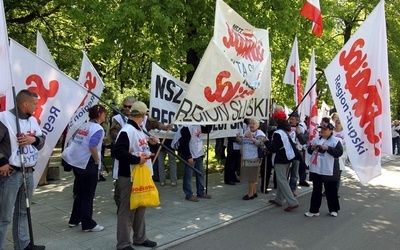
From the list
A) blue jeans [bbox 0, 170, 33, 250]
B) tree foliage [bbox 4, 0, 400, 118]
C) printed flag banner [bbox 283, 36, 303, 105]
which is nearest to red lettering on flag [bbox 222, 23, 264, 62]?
printed flag banner [bbox 283, 36, 303, 105]

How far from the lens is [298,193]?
29.6ft

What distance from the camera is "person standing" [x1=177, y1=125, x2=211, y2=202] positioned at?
7828mm

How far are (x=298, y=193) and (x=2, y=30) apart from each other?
707cm

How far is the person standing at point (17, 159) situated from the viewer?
4.20 metres

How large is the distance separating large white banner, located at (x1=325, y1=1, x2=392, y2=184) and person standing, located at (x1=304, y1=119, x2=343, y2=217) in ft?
2.52

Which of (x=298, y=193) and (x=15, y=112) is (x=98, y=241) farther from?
(x=298, y=193)

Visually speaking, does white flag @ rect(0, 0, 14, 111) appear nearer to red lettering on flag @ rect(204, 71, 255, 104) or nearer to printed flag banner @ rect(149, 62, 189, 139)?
red lettering on flag @ rect(204, 71, 255, 104)

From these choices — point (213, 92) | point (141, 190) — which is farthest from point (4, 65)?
point (213, 92)

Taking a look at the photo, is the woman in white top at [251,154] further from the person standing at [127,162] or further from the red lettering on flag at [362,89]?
the person standing at [127,162]

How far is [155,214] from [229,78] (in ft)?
9.01

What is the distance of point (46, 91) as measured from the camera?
5.07 metres

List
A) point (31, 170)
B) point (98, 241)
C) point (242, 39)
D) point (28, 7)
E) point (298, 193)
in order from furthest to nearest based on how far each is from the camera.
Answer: point (28, 7) < point (298, 193) < point (242, 39) < point (98, 241) < point (31, 170)

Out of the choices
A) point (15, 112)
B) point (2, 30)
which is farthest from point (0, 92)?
point (2, 30)

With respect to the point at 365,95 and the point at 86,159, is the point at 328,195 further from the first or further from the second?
the point at 86,159
